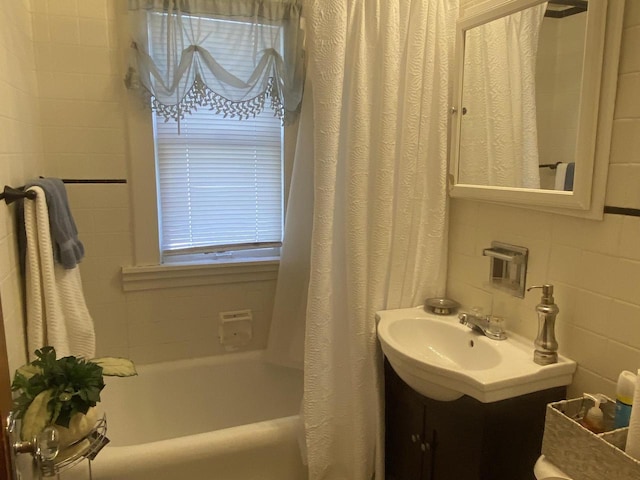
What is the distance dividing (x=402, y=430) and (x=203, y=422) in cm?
112

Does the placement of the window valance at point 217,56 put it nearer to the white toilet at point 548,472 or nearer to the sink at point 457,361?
the sink at point 457,361

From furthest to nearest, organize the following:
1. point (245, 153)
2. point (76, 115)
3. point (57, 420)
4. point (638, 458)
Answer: point (245, 153) → point (76, 115) → point (57, 420) → point (638, 458)

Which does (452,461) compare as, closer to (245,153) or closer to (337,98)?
(337,98)

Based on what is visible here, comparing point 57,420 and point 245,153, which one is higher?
point 245,153

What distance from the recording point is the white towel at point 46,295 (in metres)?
1.53

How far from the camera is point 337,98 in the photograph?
1691 mm

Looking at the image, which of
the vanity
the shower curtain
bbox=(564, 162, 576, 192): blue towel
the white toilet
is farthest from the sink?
bbox=(564, 162, 576, 192): blue towel

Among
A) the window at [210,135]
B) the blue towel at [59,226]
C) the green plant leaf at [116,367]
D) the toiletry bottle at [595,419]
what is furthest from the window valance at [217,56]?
the toiletry bottle at [595,419]

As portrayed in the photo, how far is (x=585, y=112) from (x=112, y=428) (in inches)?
A: 88.0

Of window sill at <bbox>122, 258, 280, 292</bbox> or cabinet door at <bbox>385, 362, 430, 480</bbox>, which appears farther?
window sill at <bbox>122, 258, 280, 292</bbox>

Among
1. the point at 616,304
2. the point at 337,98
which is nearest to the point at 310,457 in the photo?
the point at 616,304

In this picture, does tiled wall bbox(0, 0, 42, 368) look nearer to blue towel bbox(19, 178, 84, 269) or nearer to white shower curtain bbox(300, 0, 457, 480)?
blue towel bbox(19, 178, 84, 269)

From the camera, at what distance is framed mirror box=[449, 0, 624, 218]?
4.28 feet

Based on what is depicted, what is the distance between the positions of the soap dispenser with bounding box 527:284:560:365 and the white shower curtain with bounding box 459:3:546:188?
0.34 metres
